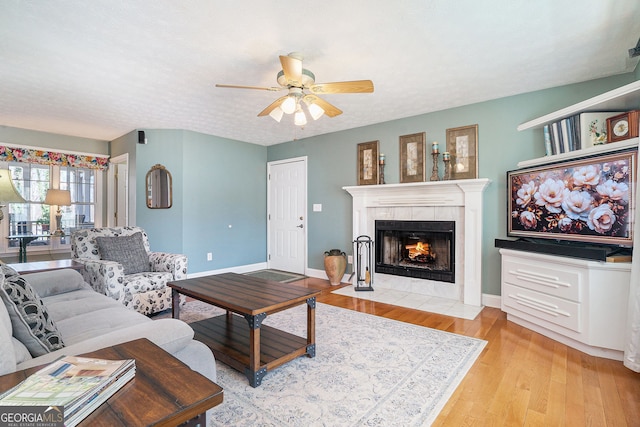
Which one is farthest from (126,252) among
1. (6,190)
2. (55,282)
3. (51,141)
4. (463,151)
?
(463,151)

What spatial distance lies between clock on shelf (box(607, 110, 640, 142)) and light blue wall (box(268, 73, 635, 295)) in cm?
63

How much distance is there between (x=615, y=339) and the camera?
2311mm

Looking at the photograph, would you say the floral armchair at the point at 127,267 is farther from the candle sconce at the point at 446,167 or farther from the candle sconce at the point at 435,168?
the candle sconce at the point at 446,167

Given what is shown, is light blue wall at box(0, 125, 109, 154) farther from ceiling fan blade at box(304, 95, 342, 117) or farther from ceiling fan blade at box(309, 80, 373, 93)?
ceiling fan blade at box(309, 80, 373, 93)

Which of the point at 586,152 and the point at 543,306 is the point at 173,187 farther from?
the point at 586,152

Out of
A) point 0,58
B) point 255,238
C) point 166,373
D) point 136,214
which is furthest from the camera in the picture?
point 255,238

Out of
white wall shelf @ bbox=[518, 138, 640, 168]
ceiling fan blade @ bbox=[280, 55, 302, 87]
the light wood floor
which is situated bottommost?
the light wood floor

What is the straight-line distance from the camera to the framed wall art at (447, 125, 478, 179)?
3.69 meters

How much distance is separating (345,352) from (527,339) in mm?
1633

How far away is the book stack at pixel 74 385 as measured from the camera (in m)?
0.73

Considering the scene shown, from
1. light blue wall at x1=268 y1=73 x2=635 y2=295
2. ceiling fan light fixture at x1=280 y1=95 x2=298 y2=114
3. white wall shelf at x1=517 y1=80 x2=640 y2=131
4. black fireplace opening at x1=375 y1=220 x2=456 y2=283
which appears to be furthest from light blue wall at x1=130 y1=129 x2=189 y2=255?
white wall shelf at x1=517 y1=80 x2=640 y2=131

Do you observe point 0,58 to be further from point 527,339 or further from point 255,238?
point 527,339

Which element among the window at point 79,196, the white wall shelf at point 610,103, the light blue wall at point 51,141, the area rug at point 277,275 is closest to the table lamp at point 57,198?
the window at point 79,196

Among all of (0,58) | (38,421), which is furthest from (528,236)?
(0,58)
